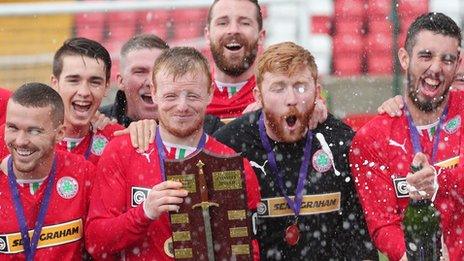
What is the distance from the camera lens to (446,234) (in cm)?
555

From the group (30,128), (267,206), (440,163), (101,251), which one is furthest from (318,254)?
(30,128)

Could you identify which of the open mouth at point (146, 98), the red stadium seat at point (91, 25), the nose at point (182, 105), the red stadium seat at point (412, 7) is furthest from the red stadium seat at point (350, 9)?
the nose at point (182, 105)

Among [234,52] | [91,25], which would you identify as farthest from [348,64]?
[234,52]

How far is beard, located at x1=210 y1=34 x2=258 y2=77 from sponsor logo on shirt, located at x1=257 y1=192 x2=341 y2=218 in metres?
1.49

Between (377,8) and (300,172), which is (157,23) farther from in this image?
(300,172)

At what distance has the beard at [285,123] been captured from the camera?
5559 mm

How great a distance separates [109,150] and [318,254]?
1.13m

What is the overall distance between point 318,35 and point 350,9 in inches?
17.6

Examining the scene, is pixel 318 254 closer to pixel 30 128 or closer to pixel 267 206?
pixel 267 206

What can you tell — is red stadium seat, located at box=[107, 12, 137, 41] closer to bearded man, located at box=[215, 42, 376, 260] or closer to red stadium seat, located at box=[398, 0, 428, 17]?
red stadium seat, located at box=[398, 0, 428, 17]

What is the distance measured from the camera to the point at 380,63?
1225cm

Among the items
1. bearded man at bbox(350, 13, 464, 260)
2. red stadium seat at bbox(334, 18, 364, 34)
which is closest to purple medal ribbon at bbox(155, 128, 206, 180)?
bearded man at bbox(350, 13, 464, 260)

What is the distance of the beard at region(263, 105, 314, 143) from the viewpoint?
5559 mm

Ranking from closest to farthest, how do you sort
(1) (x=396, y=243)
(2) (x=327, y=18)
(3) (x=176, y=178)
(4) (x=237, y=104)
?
1. (3) (x=176, y=178)
2. (1) (x=396, y=243)
3. (4) (x=237, y=104)
4. (2) (x=327, y=18)
